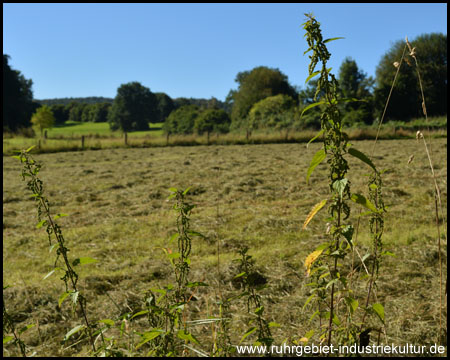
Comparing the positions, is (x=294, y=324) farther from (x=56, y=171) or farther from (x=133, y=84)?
(x=133, y=84)

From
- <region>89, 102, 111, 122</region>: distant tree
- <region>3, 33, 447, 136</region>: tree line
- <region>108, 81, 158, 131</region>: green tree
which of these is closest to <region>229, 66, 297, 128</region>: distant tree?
<region>3, 33, 447, 136</region>: tree line

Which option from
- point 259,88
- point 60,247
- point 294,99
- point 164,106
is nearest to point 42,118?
point 259,88

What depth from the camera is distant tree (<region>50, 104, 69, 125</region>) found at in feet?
283

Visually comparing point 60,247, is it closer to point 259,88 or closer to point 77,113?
point 259,88

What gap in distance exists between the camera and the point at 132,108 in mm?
70500

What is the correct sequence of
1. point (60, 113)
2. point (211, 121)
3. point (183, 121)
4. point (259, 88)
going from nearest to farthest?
point (259, 88) < point (211, 121) < point (183, 121) < point (60, 113)

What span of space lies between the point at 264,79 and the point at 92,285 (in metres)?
43.4

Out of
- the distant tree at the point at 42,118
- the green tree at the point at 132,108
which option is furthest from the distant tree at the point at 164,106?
the distant tree at the point at 42,118

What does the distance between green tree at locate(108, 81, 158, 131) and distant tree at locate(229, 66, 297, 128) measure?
31.6m

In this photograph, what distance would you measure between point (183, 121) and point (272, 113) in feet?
63.0

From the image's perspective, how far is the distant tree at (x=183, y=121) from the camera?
4916 centimetres

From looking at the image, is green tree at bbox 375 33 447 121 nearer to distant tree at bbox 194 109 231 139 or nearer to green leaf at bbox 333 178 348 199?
distant tree at bbox 194 109 231 139

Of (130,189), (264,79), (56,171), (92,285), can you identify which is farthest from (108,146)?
(264,79)

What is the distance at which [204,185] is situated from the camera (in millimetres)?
8539
